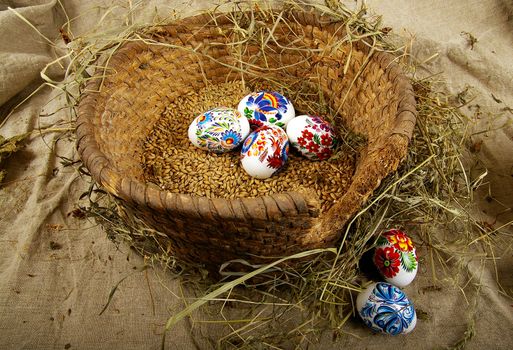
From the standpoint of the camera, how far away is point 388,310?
1.33m

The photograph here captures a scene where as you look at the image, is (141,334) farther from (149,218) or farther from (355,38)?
(355,38)

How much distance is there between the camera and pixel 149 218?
4.04 feet

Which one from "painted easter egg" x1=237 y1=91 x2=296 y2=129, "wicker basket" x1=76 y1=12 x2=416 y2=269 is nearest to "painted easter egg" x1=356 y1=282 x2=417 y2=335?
"wicker basket" x1=76 y1=12 x2=416 y2=269

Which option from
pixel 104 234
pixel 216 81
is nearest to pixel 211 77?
pixel 216 81

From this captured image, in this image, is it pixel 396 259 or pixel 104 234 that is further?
pixel 104 234

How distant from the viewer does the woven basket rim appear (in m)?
1.07

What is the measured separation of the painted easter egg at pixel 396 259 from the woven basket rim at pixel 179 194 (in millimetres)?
287

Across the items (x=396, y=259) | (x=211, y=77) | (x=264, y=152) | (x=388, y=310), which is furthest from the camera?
(x=211, y=77)

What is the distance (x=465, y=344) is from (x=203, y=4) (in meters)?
1.81

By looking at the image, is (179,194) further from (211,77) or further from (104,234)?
(211,77)

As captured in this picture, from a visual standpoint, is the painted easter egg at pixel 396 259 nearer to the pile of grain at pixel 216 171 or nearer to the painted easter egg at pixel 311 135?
the pile of grain at pixel 216 171

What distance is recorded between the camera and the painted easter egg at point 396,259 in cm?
144

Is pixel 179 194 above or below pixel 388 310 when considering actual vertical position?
above

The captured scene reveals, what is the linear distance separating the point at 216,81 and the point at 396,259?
3.51 feet
